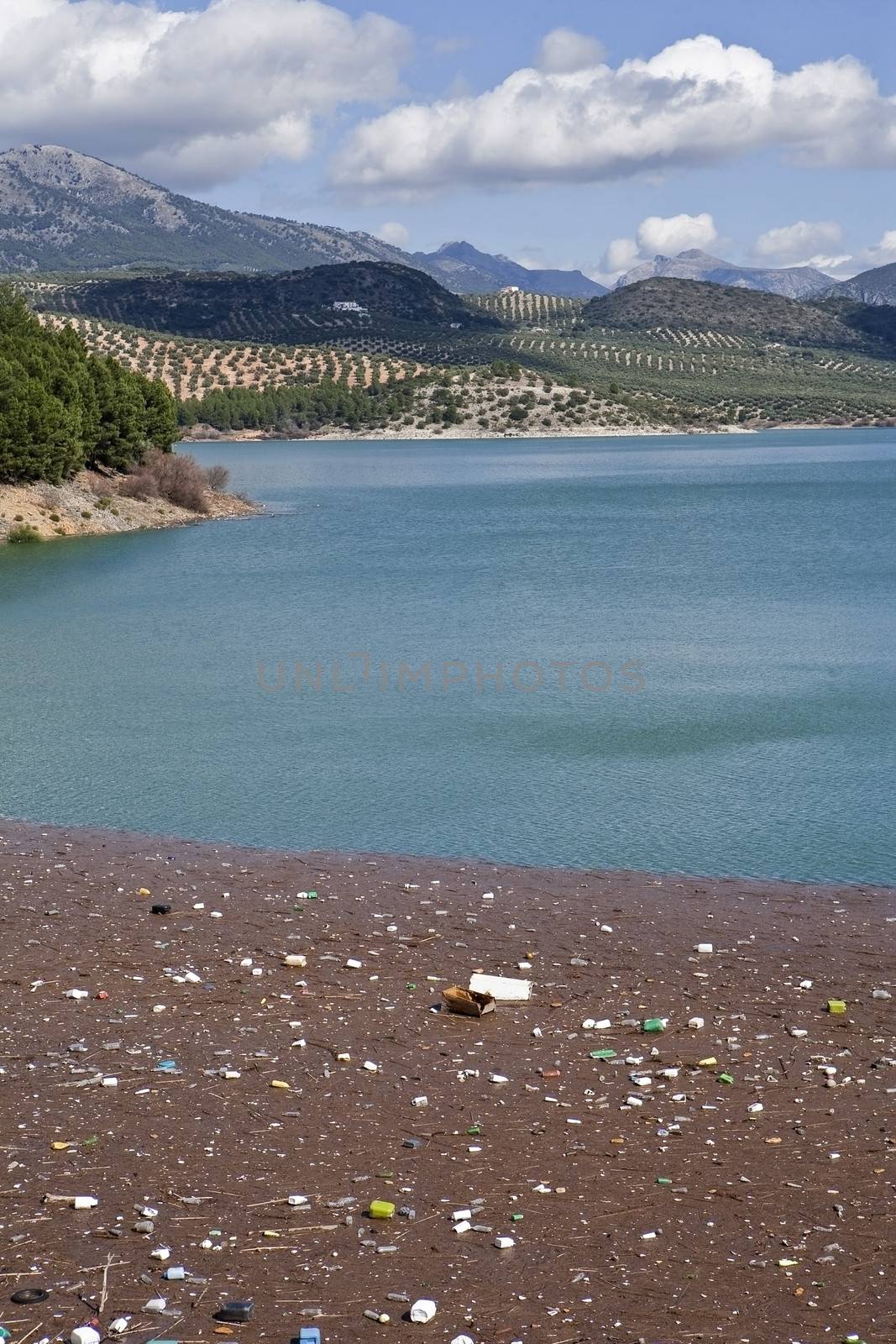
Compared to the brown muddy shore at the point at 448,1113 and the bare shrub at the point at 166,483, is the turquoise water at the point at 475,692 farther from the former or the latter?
the brown muddy shore at the point at 448,1113

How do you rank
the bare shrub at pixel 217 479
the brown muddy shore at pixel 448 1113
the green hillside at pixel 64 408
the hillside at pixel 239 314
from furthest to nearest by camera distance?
1. the hillside at pixel 239 314
2. the bare shrub at pixel 217 479
3. the green hillside at pixel 64 408
4. the brown muddy shore at pixel 448 1113

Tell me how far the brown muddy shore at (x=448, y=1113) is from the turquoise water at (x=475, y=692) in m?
2.64

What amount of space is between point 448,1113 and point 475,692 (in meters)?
15.5

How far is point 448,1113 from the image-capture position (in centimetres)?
895

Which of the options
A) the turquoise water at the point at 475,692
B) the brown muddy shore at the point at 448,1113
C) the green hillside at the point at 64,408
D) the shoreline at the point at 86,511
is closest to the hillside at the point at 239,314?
the green hillside at the point at 64,408

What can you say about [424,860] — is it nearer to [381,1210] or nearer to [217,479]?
[381,1210]

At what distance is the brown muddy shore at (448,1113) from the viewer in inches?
279

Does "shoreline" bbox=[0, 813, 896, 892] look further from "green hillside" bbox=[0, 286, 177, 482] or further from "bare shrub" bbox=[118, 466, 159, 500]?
"bare shrub" bbox=[118, 466, 159, 500]

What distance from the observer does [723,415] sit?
146 meters

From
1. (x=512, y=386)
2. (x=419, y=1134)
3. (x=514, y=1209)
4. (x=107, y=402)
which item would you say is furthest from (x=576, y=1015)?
(x=512, y=386)

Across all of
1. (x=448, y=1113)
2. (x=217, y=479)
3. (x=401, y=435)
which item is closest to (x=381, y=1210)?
(x=448, y=1113)

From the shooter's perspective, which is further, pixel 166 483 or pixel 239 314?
pixel 239 314

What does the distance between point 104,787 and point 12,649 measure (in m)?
11.9

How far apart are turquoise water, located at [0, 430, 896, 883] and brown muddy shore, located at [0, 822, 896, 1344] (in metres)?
2.64
